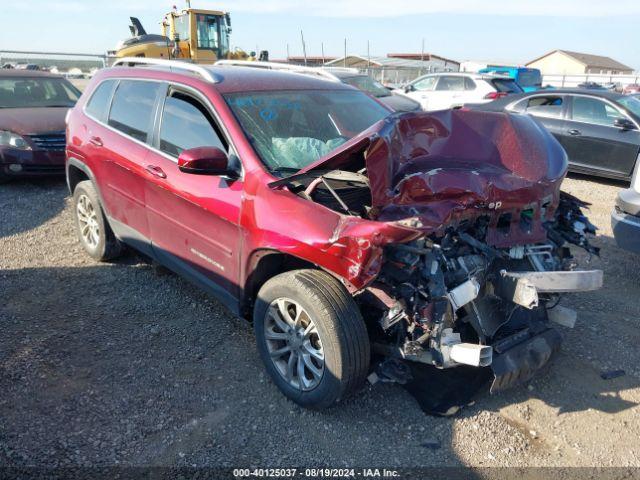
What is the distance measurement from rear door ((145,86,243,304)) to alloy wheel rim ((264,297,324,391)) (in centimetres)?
40

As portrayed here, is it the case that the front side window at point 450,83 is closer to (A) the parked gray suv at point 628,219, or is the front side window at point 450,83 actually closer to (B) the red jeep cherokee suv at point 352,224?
(A) the parked gray suv at point 628,219

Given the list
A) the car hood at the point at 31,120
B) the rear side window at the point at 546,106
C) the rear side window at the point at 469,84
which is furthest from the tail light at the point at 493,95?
the car hood at the point at 31,120

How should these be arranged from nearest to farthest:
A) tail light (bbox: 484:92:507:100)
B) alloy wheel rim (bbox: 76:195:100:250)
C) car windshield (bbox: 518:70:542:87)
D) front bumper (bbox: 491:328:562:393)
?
front bumper (bbox: 491:328:562:393) < alloy wheel rim (bbox: 76:195:100:250) < tail light (bbox: 484:92:507:100) < car windshield (bbox: 518:70:542:87)

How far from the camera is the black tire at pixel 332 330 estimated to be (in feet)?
8.83

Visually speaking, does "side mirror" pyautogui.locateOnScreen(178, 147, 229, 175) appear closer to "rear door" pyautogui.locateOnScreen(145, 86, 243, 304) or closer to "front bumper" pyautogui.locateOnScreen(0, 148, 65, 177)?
"rear door" pyautogui.locateOnScreen(145, 86, 243, 304)

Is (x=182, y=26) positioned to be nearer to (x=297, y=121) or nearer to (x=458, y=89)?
(x=458, y=89)

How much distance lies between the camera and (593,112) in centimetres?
853

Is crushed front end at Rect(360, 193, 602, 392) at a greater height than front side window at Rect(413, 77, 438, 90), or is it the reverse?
front side window at Rect(413, 77, 438, 90)

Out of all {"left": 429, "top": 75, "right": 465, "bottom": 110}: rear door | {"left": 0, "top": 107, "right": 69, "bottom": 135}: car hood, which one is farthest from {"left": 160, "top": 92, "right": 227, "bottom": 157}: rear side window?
{"left": 429, "top": 75, "right": 465, "bottom": 110}: rear door

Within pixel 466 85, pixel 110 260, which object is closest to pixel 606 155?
pixel 466 85

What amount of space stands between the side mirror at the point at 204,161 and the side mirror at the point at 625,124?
7346 mm

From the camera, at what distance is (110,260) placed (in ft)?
16.3

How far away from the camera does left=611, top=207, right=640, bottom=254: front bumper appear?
14.1 feet

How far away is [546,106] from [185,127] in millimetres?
7619
